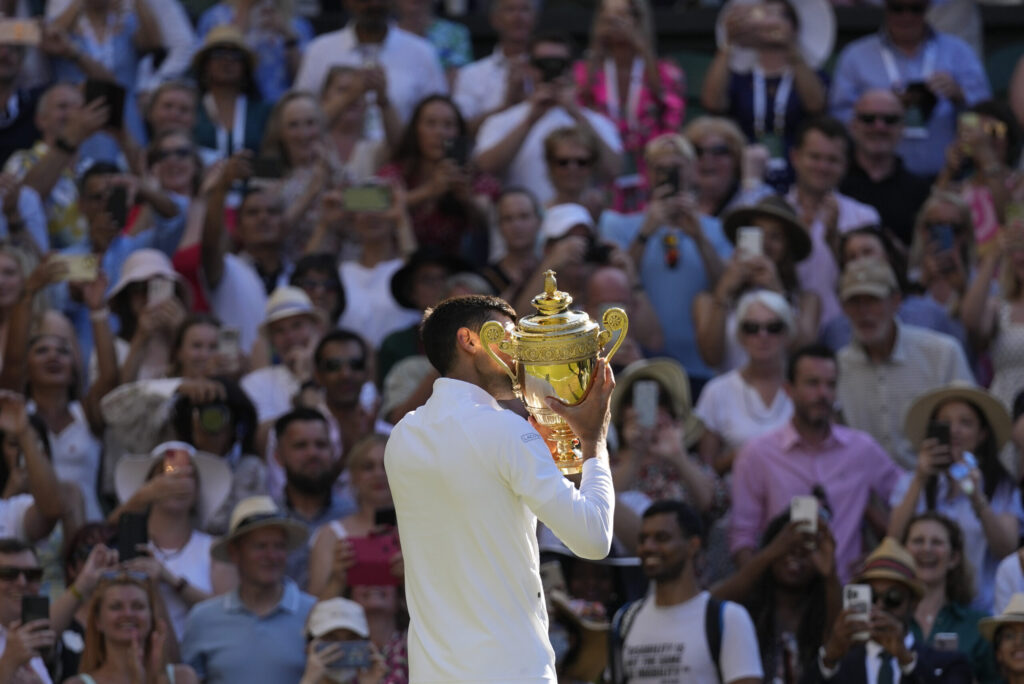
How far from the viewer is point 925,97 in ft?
47.8

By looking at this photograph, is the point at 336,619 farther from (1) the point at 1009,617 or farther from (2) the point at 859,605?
(1) the point at 1009,617

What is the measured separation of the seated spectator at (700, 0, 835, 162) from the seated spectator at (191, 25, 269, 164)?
3114 millimetres

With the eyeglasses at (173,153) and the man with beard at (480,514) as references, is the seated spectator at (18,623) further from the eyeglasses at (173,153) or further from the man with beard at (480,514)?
the eyeglasses at (173,153)

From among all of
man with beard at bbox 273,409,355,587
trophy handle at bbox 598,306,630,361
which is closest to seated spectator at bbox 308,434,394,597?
man with beard at bbox 273,409,355,587

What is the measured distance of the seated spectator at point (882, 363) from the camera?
11.9 m

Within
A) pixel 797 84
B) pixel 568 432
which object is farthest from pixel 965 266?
pixel 568 432

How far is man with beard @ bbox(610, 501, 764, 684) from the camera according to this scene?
31.9ft

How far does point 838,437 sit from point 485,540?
16.6 ft

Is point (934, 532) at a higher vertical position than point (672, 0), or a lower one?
lower

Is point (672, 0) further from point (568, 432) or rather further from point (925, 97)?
point (568, 432)

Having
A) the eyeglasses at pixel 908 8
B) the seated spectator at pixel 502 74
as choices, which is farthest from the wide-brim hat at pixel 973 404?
the eyeglasses at pixel 908 8

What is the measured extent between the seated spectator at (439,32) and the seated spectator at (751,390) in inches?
164

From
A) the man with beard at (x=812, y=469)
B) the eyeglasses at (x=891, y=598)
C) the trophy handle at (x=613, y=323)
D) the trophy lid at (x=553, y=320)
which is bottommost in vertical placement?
the eyeglasses at (x=891, y=598)

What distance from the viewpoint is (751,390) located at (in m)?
11.8
